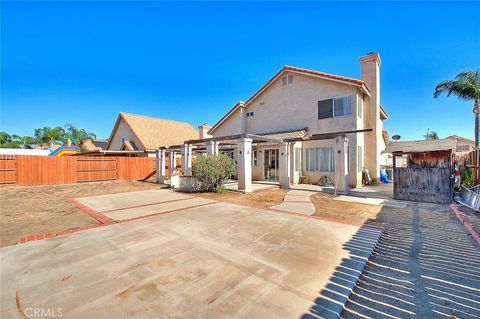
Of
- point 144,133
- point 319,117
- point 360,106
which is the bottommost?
point 319,117

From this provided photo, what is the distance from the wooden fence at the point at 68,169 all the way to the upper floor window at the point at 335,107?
17763 millimetres

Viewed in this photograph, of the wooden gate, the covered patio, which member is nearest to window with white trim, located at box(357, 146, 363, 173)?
the covered patio

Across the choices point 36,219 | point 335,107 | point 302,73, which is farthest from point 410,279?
point 302,73

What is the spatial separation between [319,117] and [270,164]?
5.48 metres

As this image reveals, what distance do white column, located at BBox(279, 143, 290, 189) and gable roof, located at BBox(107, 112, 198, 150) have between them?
1796 cm

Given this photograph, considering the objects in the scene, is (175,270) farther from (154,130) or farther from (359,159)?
(154,130)

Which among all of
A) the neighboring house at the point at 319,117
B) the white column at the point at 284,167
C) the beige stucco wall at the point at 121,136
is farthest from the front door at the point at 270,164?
the beige stucco wall at the point at 121,136

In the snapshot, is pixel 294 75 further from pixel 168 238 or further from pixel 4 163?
pixel 4 163

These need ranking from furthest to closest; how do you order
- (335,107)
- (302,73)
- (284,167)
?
(302,73) → (335,107) → (284,167)

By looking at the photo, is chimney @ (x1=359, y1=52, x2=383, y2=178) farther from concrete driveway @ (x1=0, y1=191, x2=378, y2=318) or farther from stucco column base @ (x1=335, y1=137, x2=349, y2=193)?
concrete driveway @ (x1=0, y1=191, x2=378, y2=318)

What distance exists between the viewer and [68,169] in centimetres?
1820

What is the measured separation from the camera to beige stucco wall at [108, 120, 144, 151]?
27.5 meters

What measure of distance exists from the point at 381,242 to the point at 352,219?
1.89 meters

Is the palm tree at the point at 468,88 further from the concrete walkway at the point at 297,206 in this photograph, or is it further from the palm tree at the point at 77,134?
the palm tree at the point at 77,134
